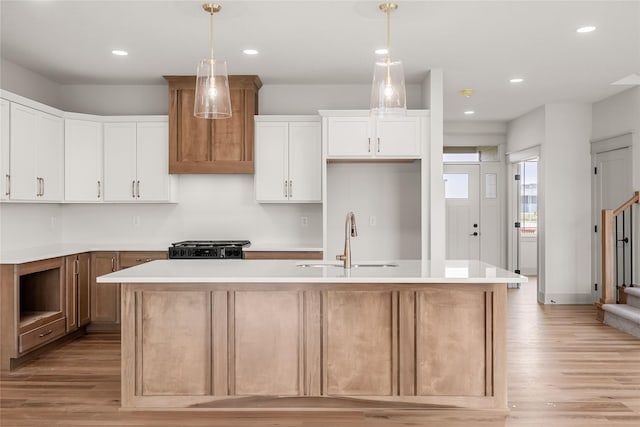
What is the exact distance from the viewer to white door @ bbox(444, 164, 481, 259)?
877 centimetres

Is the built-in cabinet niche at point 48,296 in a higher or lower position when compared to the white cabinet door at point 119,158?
lower

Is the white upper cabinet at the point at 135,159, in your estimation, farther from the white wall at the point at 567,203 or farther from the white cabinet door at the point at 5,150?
the white wall at the point at 567,203

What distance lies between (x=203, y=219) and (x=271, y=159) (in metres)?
1.05

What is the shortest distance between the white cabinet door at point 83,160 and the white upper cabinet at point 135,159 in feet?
0.26

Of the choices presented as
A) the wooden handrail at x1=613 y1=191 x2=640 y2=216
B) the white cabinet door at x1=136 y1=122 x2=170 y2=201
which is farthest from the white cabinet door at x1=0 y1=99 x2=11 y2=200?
the wooden handrail at x1=613 y1=191 x2=640 y2=216

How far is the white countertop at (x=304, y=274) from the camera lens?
3059mm

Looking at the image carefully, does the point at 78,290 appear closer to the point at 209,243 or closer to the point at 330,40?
the point at 209,243

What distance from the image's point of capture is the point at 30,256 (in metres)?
4.55

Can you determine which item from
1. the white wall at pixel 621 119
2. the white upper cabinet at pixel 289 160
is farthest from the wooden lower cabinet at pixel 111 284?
the white wall at pixel 621 119

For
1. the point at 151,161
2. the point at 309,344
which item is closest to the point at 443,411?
the point at 309,344

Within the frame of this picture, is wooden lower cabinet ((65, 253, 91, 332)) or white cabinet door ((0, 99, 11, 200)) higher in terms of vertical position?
white cabinet door ((0, 99, 11, 200))

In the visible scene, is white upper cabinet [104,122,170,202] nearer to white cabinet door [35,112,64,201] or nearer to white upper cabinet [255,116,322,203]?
white cabinet door [35,112,64,201]

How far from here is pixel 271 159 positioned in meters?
5.66

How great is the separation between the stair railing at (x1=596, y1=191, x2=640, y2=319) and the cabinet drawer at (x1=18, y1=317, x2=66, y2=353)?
18.3 feet
